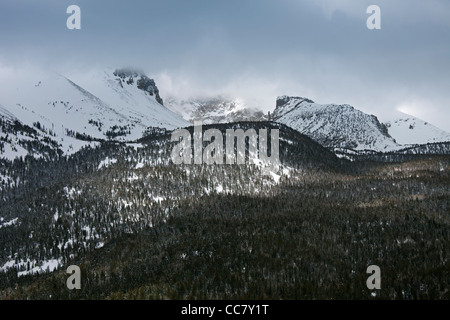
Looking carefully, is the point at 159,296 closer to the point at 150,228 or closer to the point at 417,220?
the point at 150,228

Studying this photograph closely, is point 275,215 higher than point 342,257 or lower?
higher

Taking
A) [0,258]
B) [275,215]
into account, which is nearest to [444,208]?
[275,215]

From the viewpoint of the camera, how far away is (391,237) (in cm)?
10219

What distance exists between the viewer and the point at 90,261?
124312mm

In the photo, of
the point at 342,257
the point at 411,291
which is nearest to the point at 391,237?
the point at 342,257

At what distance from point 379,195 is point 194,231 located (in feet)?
361
